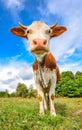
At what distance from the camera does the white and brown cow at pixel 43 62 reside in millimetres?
9773

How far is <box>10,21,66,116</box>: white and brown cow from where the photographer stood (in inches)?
385

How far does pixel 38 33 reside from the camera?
9.59m

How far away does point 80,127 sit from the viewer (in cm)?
870

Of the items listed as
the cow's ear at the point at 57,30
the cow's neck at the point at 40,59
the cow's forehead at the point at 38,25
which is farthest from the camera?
the cow's ear at the point at 57,30

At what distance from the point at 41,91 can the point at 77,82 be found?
18495 millimetres

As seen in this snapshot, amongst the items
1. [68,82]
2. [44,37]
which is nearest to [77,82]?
[68,82]

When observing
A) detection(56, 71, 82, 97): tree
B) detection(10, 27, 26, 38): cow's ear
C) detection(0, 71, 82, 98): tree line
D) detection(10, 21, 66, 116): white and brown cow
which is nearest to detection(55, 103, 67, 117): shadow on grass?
detection(10, 21, 66, 116): white and brown cow

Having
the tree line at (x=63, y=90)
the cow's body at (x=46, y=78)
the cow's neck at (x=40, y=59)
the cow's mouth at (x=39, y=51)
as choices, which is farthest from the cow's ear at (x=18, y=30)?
the tree line at (x=63, y=90)

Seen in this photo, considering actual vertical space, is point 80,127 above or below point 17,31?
below

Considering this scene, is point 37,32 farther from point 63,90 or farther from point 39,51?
point 63,90

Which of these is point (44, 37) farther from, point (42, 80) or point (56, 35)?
point (42, 80)

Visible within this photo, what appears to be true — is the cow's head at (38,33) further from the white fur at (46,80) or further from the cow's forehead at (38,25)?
the white fur at (46,80)

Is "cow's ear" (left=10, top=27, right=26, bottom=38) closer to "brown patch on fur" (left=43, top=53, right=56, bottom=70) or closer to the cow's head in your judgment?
the cow's head

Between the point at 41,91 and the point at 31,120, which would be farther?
the point at 41,91
